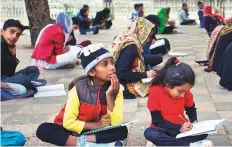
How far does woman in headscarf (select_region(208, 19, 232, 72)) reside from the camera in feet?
20.4

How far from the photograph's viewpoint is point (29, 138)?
148 inches

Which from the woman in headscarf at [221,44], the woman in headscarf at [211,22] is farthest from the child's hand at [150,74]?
the woman in headscarf at [211,22]

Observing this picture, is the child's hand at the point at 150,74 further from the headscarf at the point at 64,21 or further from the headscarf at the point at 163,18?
the headscarf at the point at 163,18

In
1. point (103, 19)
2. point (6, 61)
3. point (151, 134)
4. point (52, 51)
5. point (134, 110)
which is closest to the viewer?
point (151, 134)

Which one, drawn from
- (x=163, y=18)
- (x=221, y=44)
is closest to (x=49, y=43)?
(x=221, y=44)

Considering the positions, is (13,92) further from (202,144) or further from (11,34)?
(202,144)

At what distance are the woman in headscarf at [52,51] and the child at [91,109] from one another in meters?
3.91

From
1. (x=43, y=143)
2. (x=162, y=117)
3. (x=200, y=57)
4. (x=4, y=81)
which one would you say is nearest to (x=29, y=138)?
(x=43, y=143)

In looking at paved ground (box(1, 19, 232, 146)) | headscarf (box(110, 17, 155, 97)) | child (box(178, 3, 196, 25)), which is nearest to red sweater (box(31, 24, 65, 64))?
paved ground (box(1, 19, 232, 146))

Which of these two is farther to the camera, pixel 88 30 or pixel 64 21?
pixel 88 30

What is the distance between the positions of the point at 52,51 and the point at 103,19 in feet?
27.9

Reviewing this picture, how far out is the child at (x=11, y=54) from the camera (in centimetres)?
495

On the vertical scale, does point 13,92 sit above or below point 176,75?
below

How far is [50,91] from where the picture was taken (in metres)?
5.56
